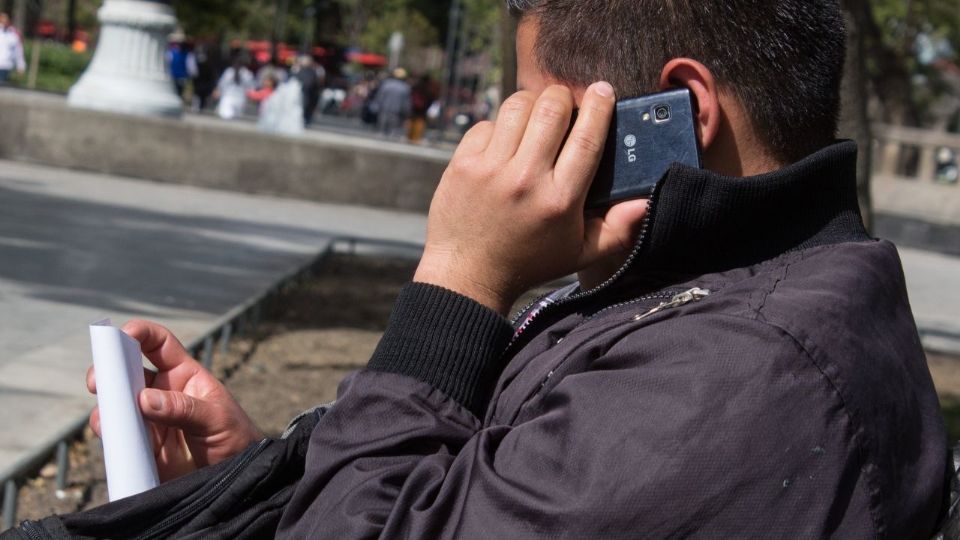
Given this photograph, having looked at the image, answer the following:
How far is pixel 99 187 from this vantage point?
51.1 ft

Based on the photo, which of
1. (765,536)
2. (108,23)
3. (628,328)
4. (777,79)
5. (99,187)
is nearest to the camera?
(765,536)

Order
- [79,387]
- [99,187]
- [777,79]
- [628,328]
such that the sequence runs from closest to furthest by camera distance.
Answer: [628,328] → [777,79] → [79,387] → [99,187]

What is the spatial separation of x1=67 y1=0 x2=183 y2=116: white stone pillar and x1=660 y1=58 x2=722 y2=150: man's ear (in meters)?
16.5

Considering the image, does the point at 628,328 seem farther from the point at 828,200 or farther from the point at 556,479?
the point at 828,200

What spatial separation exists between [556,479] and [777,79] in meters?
0.63

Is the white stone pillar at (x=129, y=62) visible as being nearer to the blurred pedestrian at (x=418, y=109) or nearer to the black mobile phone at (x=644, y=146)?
the black mobile phone at (x=644, y=146)

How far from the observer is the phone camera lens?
5.59ft

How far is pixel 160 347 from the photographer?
216 cm

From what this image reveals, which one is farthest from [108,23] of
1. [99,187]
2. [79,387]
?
[79,387]

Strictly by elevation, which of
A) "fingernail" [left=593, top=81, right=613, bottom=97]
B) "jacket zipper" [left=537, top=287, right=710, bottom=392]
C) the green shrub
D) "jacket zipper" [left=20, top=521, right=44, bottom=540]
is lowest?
the green shrub

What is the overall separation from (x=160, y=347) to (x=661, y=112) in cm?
93

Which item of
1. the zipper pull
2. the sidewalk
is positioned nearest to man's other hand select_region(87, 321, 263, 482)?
the zipper pull

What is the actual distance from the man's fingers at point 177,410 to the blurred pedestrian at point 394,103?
1242 inches

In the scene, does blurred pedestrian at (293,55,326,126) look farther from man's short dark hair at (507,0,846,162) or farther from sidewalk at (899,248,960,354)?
man's short dark hair at (507,0,846,162)
